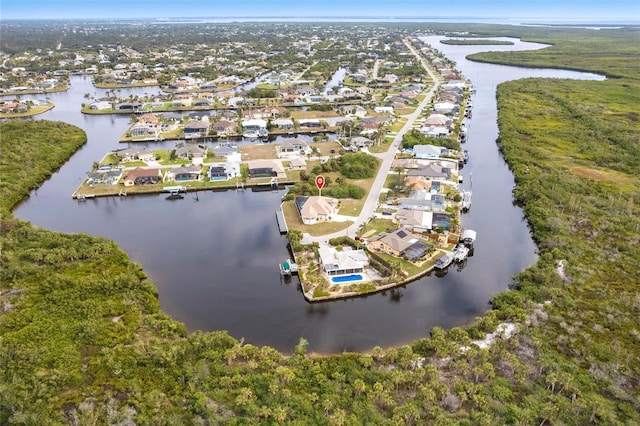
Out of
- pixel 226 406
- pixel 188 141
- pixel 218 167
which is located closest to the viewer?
pixel 226 406

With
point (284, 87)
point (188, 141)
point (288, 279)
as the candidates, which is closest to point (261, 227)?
point (288, 279)

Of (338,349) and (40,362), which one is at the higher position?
(40,362)

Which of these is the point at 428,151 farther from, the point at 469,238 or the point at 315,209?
the point at 315,209

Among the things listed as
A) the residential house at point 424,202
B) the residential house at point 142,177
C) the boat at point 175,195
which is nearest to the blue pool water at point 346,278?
the residential house at point 424,202

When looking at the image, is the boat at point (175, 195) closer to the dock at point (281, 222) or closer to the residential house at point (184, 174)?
the residential house at point (184, 174)

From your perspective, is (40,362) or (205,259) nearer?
(40,362)

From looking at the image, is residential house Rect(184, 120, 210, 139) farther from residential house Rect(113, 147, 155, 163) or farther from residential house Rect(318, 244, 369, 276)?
residential house Rect(318, 244, 369, 276)

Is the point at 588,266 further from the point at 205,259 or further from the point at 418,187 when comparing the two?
the point at 205,259
